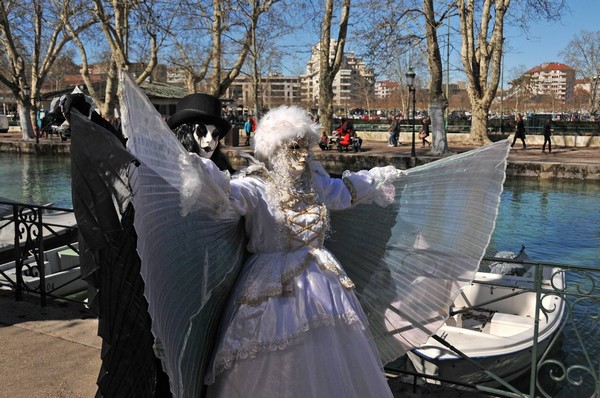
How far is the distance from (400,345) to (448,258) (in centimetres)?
53

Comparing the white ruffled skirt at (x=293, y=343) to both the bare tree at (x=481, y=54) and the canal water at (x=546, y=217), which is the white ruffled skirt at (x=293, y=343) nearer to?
the canal water at (x=546, y=217)

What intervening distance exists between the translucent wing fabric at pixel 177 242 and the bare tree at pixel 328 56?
22.8m

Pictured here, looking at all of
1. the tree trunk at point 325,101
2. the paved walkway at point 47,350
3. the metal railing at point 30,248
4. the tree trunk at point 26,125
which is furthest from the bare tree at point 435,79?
the tree trunk at point 26,125

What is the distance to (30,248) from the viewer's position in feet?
15.9

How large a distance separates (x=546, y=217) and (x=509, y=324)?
8810 mm

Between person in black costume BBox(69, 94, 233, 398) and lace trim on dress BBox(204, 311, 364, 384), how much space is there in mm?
248

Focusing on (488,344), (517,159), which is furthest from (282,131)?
(517,159)

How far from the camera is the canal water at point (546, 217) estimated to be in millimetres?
7504

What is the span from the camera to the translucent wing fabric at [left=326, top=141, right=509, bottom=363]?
3.03m

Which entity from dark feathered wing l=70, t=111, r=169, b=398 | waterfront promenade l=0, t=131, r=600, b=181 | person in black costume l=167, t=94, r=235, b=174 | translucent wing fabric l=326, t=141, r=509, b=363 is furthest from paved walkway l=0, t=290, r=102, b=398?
waterfront promenade l=0, t=131, r=600, b=181

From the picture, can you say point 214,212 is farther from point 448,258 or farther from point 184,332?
point 448,258

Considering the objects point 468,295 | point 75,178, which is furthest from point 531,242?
point 75,178

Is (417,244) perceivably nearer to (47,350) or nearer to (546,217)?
(47,350)

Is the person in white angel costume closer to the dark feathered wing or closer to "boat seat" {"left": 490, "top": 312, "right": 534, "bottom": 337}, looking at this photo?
the dark feathered wing
